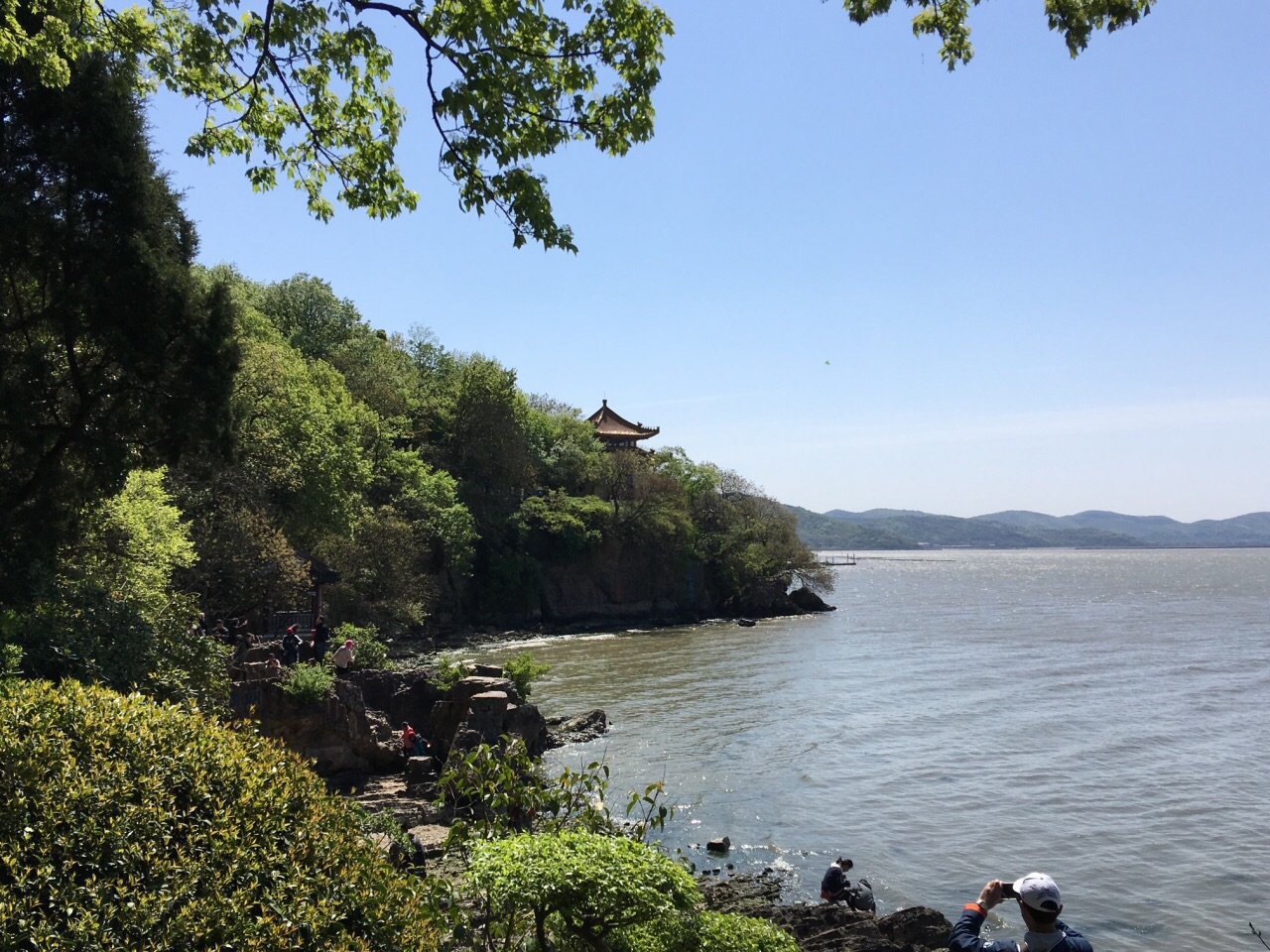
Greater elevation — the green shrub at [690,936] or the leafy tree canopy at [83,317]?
the leafy tree canopy at [83,317]

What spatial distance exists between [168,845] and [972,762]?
19514 mm

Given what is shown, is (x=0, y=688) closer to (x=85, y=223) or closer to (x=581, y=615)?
(x=85, y=223)

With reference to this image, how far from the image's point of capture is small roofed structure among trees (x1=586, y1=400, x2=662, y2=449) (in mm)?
70500

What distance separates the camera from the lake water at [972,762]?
1355 cm

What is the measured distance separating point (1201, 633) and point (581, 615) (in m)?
34.0

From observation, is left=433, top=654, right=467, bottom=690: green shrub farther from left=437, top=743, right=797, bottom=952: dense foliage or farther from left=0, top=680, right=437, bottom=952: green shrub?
left=0, top=680, right=437, bottom=952: green shrub

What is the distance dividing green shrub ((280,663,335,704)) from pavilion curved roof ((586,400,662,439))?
177ft

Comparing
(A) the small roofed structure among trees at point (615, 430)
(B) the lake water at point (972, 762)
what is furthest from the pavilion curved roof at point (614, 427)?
(B) the lake water at point (972, 762)

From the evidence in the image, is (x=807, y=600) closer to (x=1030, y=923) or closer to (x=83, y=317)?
(x=83, y=317)

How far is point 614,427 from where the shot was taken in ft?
237

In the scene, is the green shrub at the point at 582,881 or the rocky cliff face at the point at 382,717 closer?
the green shrub at the point at 582,881

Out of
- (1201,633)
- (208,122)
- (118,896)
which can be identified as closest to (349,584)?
(208,122)

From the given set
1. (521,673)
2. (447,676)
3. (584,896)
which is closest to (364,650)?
Answer: (447,676)

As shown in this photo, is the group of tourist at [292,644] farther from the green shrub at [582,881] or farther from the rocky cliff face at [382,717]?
the green shrub at [582,881]
